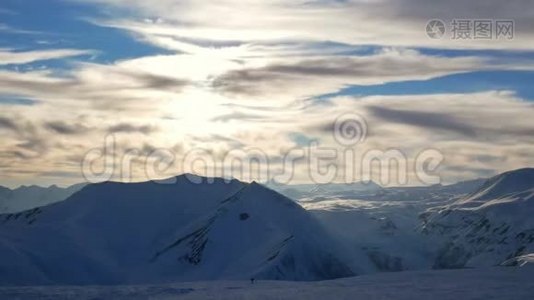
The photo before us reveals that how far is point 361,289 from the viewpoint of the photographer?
255 ft

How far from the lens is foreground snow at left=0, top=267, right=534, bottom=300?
7106cm

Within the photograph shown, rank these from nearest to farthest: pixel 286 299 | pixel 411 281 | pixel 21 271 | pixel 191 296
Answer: pixel 286 299
pixel 191 296
pixel 411 281
pixel 21 271

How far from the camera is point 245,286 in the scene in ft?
289

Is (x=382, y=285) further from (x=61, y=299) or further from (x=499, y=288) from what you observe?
(x=61, y=299)

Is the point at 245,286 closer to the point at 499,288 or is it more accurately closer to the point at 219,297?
the point at 219,297

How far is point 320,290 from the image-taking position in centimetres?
7944

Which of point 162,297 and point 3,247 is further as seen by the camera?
point 3,247

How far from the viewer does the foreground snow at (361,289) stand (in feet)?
233

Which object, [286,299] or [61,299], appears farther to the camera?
[61,299]

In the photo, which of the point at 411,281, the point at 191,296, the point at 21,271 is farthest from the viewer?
the point at 21,271

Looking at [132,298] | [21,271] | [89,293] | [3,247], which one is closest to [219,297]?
[132,298]

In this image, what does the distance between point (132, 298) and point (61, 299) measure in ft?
24.3

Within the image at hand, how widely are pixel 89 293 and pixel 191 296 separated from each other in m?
12.5

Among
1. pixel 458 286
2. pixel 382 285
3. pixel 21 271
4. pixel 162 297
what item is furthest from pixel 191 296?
pixel 21 271
